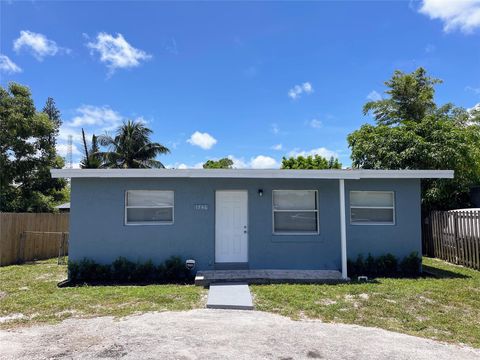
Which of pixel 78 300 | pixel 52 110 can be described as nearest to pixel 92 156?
pixel 52 110

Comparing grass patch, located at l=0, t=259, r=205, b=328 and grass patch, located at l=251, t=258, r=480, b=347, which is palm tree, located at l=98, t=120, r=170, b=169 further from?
grass patch, located at l=251, t=258, r=480, b=347

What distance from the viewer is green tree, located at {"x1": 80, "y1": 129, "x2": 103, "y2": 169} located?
25.2 m

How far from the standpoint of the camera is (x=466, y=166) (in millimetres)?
14234

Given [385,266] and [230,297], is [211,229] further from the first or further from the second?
[385,266]

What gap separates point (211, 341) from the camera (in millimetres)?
4684

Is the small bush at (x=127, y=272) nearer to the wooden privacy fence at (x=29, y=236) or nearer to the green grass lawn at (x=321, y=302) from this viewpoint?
the green grass lawn at (x=321, y=302)

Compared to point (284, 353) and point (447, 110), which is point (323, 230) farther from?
point (447, 110)

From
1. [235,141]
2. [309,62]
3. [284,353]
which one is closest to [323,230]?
[284,353]

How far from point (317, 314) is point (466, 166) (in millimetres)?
11481

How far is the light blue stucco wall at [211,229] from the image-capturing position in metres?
9.25

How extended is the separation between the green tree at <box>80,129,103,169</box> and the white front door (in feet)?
58.5

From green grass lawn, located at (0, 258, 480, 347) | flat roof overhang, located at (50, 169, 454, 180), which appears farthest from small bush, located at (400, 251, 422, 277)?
flat roof overhang, located at (50, 169, 454, 180)

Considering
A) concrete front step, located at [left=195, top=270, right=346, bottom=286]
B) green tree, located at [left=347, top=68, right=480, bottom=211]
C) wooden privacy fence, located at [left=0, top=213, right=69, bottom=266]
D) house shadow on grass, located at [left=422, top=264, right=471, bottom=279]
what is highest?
green tree, located at [left=347, top=68, right=480, bottom=211]

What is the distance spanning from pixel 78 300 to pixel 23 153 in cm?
1222
